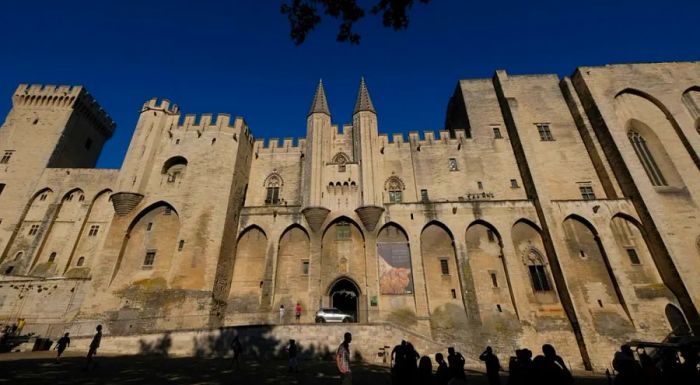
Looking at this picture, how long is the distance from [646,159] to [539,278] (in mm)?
13195

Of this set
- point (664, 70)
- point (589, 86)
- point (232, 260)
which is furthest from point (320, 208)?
point (664, 70)

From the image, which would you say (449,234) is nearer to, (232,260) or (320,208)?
(320,208)

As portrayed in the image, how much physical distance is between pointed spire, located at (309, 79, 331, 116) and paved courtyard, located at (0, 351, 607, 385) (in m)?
18.5

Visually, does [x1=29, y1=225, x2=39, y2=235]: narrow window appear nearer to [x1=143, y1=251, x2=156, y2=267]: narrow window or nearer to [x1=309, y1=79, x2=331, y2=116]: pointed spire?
[x1=143, y1=251, x2=156, y2=267]: narrow window

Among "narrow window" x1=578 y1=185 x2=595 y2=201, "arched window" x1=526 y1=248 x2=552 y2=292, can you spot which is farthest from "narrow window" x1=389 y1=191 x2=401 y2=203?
"narrow window" x1=578 y1=185 x2=595 y2=201

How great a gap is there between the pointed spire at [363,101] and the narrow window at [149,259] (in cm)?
1743

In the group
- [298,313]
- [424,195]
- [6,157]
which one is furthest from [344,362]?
[6,157]

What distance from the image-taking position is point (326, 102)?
2638 centimetres

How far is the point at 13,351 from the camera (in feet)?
46.0

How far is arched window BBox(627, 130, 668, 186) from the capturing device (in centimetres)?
2189

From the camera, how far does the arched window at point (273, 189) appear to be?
80.7 feet

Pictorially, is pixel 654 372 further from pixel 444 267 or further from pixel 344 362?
pixel 444 267

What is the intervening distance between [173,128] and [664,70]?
130ft

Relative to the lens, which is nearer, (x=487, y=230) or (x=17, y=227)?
(x=487, y=230)
